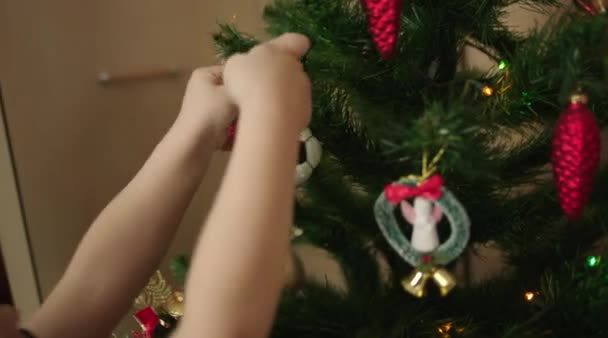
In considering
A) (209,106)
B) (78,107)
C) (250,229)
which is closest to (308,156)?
(209,106)

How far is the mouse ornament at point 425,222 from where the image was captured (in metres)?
0.35

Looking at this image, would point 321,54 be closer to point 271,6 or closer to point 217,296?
point 271,6

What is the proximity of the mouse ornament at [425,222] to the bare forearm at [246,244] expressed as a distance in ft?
0.23

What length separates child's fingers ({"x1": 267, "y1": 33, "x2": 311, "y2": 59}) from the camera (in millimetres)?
399

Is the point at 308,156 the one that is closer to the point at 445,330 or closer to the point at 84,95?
the point at 445,330

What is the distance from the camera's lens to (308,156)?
0.54 m

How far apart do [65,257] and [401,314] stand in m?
0.70

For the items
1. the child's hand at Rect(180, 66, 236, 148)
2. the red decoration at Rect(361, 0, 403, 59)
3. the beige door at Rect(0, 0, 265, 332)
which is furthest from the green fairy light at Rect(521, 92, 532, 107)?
the beige door at Rect(0, 0, 265, 332)

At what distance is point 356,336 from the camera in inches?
17.9

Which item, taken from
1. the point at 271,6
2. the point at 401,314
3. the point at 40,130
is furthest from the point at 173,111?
the point at 401,314

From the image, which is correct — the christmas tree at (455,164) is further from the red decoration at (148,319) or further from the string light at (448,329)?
the red decoration at (148,319)

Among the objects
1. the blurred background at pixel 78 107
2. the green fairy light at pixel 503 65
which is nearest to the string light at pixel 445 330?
the green fairy light at pixel 503 65

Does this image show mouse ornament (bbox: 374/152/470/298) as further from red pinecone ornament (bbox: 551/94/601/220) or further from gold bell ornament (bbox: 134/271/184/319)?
gold bell ornament (bbox: 134/271/184/319)

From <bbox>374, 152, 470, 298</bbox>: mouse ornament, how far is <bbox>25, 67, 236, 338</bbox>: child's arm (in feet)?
0.52
